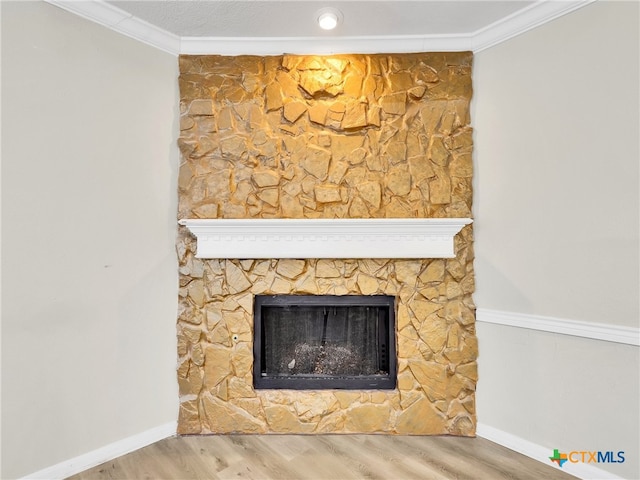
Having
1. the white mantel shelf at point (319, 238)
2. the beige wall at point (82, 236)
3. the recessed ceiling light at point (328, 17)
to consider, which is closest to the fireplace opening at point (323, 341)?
the white mantel shelf at point (319, 238)

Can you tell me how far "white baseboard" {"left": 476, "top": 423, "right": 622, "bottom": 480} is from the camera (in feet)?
5.75

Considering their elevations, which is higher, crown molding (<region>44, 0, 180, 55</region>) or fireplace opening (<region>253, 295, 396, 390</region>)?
crown molding (<region>44, 0, 180, 55</region>)

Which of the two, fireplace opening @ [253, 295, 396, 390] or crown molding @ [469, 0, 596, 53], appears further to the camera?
fireplace opening @ [253, 295, 396, 390]

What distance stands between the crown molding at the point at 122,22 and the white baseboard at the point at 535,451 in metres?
2.99

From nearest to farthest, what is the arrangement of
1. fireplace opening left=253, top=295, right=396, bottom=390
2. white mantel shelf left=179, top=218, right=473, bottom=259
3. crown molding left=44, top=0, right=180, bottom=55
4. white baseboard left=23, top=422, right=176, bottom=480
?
white baseboard left=23, top=422, right=176, bottom=480, crown molding left=44, top=0, right=180, bottom=55, white mantel shelf left=179, top=218, right=473, bottom=259, fireplace opening left=253, top=295, right=396, bottom=390

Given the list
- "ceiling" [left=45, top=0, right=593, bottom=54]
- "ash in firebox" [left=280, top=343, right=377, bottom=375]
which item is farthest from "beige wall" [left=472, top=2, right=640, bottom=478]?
"ash in firebox" [left=280, top=343, right=377, bottom=375]

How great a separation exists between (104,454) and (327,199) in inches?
73.6

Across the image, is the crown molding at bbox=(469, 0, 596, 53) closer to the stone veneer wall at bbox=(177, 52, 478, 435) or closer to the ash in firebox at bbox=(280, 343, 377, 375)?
the stone veneer wall at bbox=(177, 52, 478, 435)

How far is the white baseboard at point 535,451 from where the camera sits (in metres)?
1.75

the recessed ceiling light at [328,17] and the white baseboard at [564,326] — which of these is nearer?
the white baseboard at [564,326]

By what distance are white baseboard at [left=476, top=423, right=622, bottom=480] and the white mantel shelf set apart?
42.1 inches

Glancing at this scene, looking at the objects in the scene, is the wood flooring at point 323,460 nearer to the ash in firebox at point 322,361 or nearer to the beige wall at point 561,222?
the beige wall at point 561,222

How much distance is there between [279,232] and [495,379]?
1540mm

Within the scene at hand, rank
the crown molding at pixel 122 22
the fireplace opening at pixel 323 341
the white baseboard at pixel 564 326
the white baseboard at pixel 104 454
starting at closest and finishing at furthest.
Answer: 1. the white baseboard at pixel 564 326
2. the white baseboard at pixel 104 454
3. the crown molding at pixel 122 22
4. the fireplace opening at pixel 323 341
